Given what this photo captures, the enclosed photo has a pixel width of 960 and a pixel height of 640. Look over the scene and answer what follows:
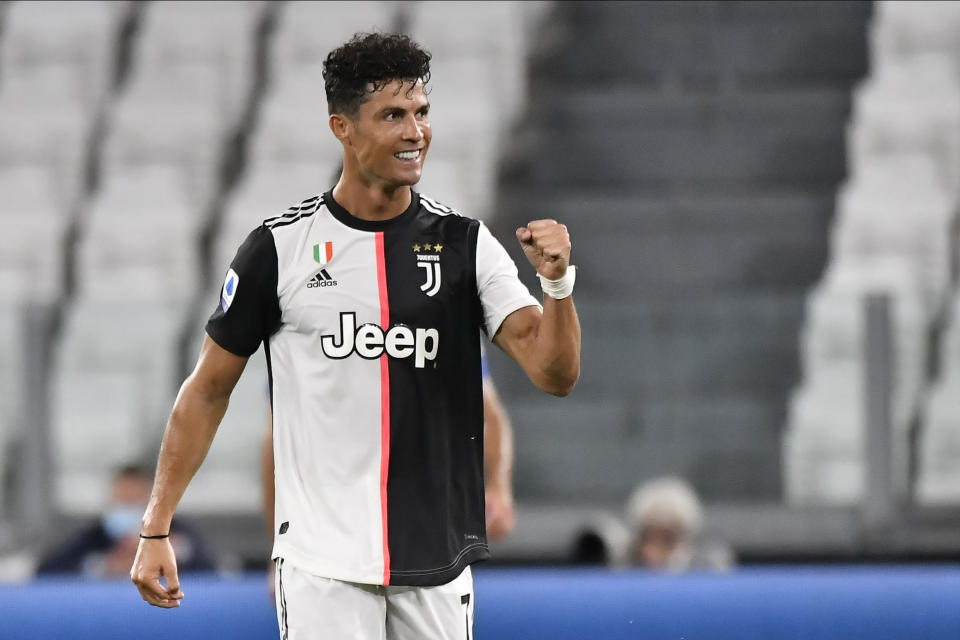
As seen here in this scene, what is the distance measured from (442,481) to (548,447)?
12.1 feet

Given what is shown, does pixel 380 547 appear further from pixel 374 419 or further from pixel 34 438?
pixel 34 438

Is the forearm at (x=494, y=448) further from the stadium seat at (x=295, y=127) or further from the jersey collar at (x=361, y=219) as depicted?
the stadium seat at (x=295, y=127)

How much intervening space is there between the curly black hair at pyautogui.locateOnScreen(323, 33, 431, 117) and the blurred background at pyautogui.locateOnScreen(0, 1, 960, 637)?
3.36 metres

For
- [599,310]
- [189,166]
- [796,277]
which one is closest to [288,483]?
[599,310]

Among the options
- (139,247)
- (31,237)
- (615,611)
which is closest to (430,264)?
(615,611)

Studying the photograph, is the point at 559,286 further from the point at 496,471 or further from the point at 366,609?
the point at 496,471

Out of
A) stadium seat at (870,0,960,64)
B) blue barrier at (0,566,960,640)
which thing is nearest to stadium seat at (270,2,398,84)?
stadium seat at (870,0,960,64)

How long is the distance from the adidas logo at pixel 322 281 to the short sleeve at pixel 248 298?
0.24ft

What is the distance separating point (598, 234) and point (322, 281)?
6.02 meters

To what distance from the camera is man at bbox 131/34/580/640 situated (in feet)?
8.87

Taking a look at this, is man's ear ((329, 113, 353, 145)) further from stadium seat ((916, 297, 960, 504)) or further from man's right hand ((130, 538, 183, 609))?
stadium seat ((916, 297, 960, 504))

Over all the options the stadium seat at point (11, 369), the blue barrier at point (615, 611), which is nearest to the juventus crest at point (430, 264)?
the blue barrier at point (615, 611)

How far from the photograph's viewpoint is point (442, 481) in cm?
275

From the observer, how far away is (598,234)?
8.70 m
